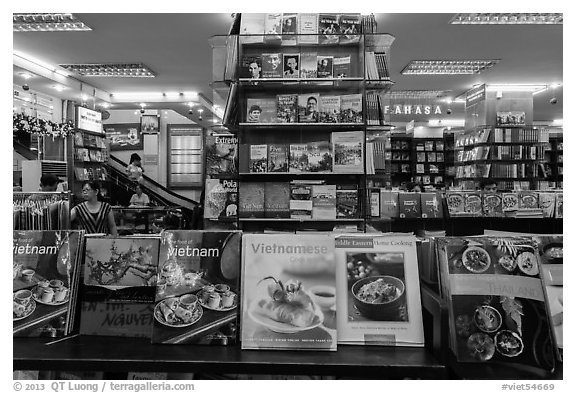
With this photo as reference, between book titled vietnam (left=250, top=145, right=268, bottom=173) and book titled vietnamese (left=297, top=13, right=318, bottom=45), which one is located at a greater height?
book titled vietnamese (left=297, top=13, right=318, bottom=45)

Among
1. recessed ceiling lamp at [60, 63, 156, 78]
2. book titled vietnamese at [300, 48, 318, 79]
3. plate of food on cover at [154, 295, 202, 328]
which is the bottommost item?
plate of food on cover at [154, 295, 202, 328]

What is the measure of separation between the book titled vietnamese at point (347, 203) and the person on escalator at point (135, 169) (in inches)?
408

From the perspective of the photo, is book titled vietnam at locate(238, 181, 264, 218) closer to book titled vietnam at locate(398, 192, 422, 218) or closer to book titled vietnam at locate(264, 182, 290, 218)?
book titled vietnam at locate(264, 182, 290, 218)

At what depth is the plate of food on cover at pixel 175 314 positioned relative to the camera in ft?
4.72

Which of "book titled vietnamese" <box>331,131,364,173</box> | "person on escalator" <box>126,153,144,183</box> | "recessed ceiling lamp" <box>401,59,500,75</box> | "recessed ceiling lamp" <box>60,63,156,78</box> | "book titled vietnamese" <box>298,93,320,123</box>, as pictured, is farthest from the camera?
"person on escalator" <box>126,153,144,183</box>

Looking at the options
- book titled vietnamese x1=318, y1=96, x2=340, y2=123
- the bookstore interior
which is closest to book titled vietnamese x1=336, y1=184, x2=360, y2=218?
the bookstore interior

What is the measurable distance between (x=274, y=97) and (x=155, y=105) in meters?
8.16

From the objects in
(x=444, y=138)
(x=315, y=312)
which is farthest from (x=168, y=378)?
(x=444, y=138)

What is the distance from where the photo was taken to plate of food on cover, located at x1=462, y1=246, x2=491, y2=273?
1.41 metres

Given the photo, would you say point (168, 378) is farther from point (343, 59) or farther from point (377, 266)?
point (343, 59)

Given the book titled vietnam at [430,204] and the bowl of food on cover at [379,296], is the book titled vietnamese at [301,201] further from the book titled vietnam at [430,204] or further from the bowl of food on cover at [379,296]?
the book titled vietnam at [430,204]

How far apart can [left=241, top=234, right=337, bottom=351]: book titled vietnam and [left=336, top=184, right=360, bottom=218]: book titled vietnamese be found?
2553mm

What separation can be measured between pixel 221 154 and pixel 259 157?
36 cm

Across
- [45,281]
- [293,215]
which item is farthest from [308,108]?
[45,281]
